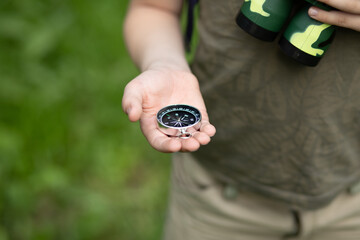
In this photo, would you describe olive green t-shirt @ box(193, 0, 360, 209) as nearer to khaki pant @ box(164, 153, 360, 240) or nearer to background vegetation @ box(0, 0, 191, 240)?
khaki pant @ box(164, 153, 360, 240)

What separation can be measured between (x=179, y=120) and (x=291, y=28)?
1.38ft

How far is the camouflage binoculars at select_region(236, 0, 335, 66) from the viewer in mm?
1223

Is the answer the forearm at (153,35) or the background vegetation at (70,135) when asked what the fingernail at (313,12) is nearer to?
the forearm at (153,35)

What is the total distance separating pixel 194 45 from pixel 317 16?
502 millimetres

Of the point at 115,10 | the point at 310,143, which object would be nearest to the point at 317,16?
the point at 310,143

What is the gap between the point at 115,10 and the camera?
4047mm

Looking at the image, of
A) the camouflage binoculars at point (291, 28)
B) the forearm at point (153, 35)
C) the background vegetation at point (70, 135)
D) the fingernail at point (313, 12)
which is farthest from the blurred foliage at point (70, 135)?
the fingernail at point (313, 12)

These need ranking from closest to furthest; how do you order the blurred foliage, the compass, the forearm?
1. the compass
2. the forearm
3. the blurred foliage

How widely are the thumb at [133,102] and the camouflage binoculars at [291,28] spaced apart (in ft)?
1.11

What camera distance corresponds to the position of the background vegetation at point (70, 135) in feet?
8.80

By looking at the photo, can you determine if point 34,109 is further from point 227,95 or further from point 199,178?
point 227,95

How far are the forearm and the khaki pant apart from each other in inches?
16.1

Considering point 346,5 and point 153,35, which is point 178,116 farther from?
point 346,5

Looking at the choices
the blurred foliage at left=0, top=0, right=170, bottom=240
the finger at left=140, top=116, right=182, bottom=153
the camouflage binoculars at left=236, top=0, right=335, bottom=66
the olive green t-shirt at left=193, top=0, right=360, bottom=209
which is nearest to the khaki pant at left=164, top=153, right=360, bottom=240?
the olive green t-shirt at left=193, top=0, right=360, bottom=209
